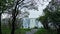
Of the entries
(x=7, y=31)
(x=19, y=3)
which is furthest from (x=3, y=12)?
(x=7, y=31)

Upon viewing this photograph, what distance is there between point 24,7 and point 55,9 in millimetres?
7181

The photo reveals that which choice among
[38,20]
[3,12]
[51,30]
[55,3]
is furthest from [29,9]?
[38,20]

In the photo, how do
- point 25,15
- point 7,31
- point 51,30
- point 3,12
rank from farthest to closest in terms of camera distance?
point 51,30
point 7,31
point 25,15
point 3,12

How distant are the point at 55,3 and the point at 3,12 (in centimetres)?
844

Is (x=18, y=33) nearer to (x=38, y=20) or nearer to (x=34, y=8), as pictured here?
(x=34, y=8)

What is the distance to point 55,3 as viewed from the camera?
2400 centimetres

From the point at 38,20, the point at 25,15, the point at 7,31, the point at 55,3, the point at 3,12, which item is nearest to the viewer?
the point at 3,12

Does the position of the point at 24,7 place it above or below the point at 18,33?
above

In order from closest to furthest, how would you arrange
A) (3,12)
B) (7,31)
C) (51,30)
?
(3,12) → (7,31) → (51,30)

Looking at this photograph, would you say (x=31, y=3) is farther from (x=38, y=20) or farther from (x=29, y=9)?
(x=38, y=20)

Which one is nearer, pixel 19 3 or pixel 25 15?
pixel 19 3

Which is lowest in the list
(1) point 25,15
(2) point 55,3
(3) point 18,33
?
(3) point 18,33

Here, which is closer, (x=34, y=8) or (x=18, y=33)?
(x=34, y=8)

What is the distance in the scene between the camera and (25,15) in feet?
63.5
